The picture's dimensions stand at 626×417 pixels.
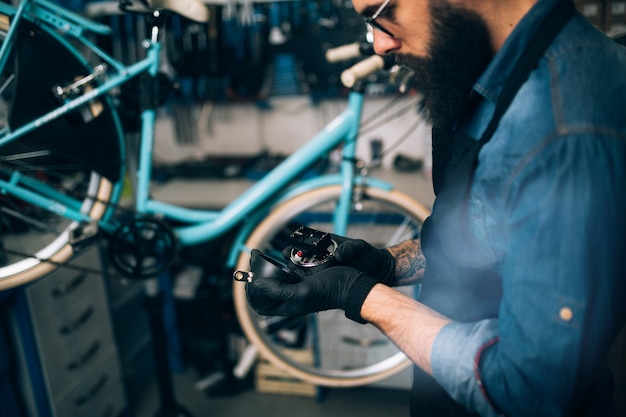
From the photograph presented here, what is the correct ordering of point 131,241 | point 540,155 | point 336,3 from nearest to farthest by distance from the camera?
1. point 540,155
2. point 131,241
3. point 336,3

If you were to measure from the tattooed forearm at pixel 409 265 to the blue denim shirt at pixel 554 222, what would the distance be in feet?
1.29

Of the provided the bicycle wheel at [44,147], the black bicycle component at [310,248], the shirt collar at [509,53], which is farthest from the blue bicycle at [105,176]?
the shirt collar at [509,53]

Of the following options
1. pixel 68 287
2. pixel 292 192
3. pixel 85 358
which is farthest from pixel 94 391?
pixel 292 192

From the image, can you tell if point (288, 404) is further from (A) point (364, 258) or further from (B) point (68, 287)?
(A) point (364, 258)

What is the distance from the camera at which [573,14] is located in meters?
0.65

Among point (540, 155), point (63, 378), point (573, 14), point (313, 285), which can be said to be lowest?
point (63, 378)

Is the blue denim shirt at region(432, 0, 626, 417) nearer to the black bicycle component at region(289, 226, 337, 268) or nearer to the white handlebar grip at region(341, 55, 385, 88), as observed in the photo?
the black bicycle component at region(289, 226, 337, 268)

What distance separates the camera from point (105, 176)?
1340mm

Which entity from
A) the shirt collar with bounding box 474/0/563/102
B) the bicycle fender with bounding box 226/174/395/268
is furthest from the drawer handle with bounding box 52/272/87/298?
the shirt collar with bounding box 474/0/563/102

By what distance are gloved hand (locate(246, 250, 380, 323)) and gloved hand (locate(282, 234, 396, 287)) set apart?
9cm

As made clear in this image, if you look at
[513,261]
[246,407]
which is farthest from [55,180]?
[513,261]

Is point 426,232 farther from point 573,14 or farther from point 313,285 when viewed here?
point 573,14

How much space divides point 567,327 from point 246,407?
1.79 meters

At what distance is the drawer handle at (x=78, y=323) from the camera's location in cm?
157
